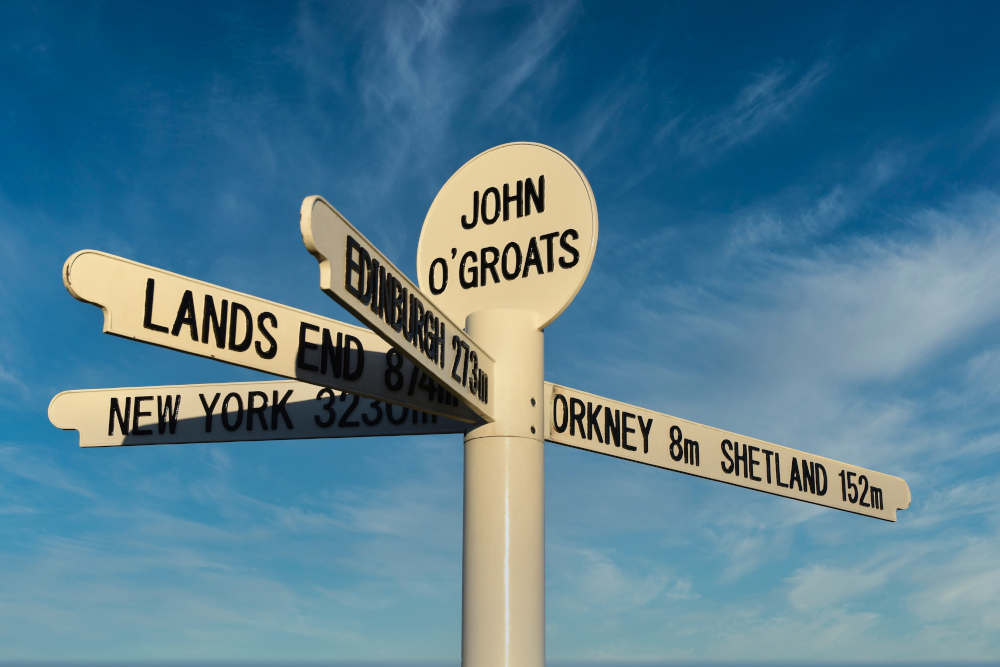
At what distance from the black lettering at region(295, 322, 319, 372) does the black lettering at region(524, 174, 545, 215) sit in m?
1.42

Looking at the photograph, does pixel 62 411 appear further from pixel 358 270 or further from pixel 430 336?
pixel 358 270

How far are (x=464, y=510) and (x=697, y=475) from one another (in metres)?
1.64

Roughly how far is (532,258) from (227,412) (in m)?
1.91

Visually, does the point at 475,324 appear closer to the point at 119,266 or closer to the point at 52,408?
the point at 119,266

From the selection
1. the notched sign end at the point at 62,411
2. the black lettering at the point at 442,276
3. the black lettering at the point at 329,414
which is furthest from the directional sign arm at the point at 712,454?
the notched sign end at the point at 62,411

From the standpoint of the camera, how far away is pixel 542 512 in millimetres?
4301

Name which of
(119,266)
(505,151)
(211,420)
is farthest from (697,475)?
(119,266)

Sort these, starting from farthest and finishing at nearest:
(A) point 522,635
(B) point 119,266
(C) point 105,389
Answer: (C) point 105,389 < (A) point 522,635 < (B) point 119,266

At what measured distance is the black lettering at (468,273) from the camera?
4.81m

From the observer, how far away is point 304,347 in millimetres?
3963

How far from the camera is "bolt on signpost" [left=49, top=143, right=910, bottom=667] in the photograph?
340cm

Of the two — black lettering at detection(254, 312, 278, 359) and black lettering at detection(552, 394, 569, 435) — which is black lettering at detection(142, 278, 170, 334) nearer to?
black lettering at detection(254, 312, 278, 359)

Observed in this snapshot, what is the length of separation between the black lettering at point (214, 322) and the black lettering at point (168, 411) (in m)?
1.52

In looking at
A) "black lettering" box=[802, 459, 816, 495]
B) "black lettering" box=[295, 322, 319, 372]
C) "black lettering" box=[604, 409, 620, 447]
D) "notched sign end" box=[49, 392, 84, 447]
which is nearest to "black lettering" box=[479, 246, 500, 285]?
"black lettering" box=[604, 409, 620, 447]
